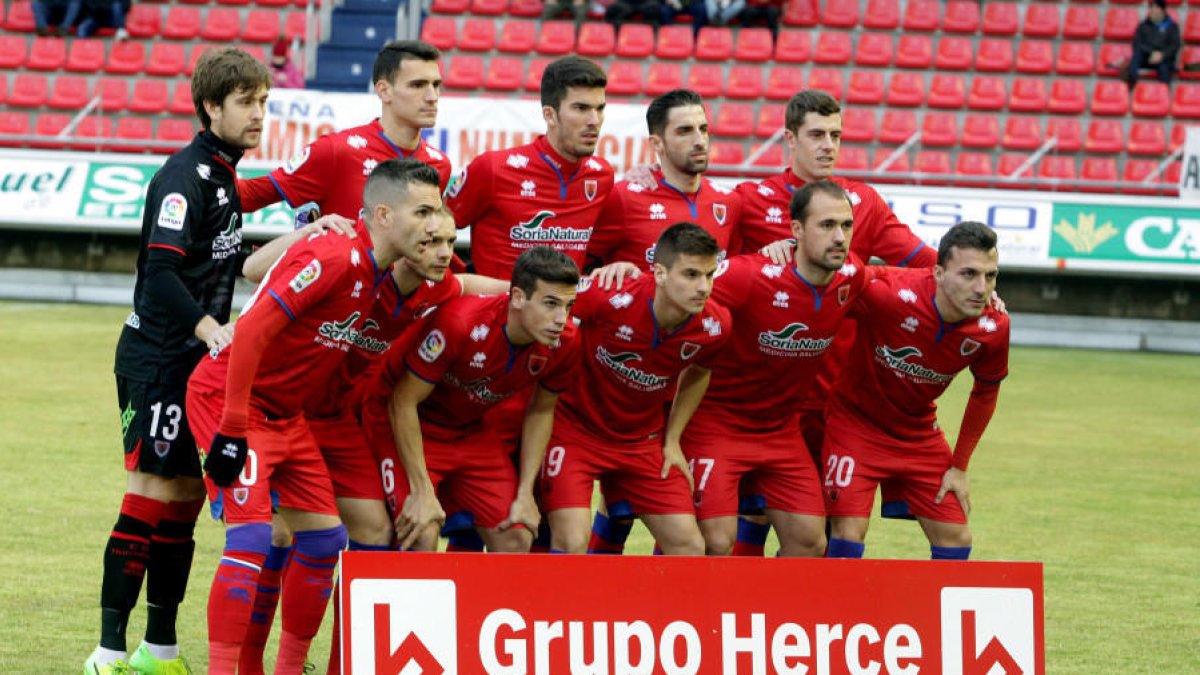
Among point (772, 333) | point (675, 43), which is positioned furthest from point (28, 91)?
point (772, 333)

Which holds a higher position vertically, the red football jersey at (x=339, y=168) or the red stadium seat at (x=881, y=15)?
the red stadium seat at (x=881, y=15)

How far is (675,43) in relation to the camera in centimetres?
2206

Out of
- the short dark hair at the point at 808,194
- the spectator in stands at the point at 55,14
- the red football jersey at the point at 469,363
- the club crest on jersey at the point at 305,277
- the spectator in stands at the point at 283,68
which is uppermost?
the spectator in stands at the point at 55,14

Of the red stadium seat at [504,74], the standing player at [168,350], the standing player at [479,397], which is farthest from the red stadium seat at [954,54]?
the standing player at [168,350]

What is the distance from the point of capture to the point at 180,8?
930 inches

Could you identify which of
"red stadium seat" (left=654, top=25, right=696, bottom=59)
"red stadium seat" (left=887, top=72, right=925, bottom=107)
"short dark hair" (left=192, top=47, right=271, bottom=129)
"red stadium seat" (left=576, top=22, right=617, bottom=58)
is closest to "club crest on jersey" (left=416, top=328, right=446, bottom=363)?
"short dark hair" (left=192, top=47, right=271, bottom=129)

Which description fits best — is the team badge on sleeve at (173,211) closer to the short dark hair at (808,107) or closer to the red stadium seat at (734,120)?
the short dark hair at (808,107)

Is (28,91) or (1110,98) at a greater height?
(1110,98)

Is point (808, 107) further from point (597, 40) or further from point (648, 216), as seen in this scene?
point (597, 40)

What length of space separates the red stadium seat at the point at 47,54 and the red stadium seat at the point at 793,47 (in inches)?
374

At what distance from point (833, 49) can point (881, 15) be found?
3.02 ft

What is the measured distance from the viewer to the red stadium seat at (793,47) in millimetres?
21828

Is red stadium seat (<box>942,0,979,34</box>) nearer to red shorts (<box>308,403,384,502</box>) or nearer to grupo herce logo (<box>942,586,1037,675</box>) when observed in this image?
red shorts (<box>308,403,384,502</box>)

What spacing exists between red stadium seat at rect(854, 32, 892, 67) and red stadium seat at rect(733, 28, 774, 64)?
0.70 meters
